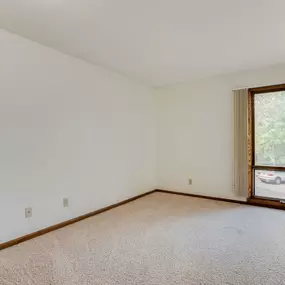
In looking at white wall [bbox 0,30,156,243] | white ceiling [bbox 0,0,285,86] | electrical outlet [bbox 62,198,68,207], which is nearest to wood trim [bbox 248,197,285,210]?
white wall [bbox 0,30,156,243]

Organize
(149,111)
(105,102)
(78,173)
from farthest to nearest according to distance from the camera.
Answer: (149,111)
(105,102)
(78,173)

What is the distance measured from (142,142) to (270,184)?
2.32 meters

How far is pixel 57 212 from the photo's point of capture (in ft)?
10.0

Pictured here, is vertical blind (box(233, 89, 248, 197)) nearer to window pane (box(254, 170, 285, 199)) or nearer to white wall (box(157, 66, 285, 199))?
white wall (box(157, 66, 285, 199))

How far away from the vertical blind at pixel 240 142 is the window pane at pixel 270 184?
279 mm

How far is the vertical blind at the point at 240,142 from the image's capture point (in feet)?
12.9

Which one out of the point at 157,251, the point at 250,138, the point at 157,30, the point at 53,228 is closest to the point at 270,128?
the point at 250,138

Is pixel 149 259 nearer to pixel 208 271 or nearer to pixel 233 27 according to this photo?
pixel 208 271

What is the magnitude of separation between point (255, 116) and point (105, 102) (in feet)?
8.19

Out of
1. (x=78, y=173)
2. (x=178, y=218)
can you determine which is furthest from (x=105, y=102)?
(x=178, y=218)

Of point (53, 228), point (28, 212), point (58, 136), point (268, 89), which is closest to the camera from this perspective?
point (28, 212)

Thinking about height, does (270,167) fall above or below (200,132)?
below

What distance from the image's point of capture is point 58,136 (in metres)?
3.06

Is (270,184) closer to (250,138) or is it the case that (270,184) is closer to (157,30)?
(250,138)
